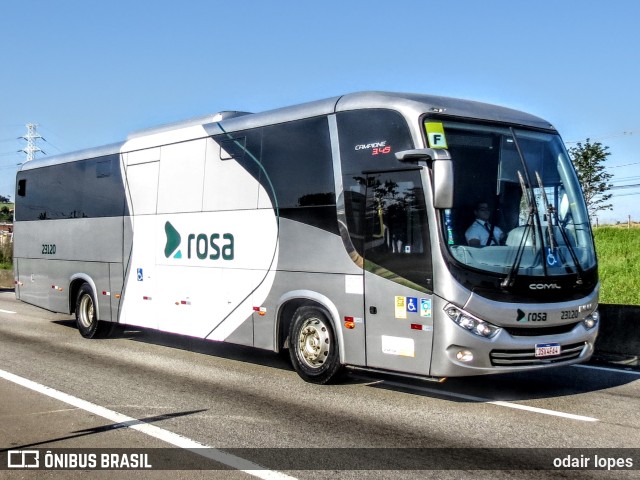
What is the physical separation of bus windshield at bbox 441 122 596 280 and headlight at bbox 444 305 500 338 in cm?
50

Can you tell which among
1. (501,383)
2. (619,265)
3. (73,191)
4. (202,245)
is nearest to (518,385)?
(501,383)

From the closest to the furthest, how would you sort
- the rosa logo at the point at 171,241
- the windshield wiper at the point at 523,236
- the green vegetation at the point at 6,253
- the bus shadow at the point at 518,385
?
the windshield wiper at the point at 523,236 < the bus shadow at the point at 518,385 < the rosa logo at the point at 171,241 < the green vegetation at the point at 6,253

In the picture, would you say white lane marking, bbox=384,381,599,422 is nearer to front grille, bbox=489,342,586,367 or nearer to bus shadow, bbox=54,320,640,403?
bus shadow, bbox=54,320,640,403

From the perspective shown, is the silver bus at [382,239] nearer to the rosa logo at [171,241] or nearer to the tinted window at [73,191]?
the rosa logo at [171,241]

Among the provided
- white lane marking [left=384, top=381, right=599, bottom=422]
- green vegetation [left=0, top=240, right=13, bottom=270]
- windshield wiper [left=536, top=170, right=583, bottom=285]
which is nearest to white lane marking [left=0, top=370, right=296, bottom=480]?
white lane marking [left=384, top=381, right=599, bottom=422]

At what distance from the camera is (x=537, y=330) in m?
8.53

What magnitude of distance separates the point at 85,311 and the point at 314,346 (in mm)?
6929

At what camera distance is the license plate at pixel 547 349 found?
333 inches

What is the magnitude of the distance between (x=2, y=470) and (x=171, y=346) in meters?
7.63

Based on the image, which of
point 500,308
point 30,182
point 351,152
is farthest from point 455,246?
point 30,182

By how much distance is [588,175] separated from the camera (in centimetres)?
7300

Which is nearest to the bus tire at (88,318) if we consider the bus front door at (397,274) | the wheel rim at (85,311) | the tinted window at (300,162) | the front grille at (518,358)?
the wheel rim at (85,311)

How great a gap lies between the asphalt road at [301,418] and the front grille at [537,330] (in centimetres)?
80

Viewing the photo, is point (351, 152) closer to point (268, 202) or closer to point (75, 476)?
point (268, 202)
